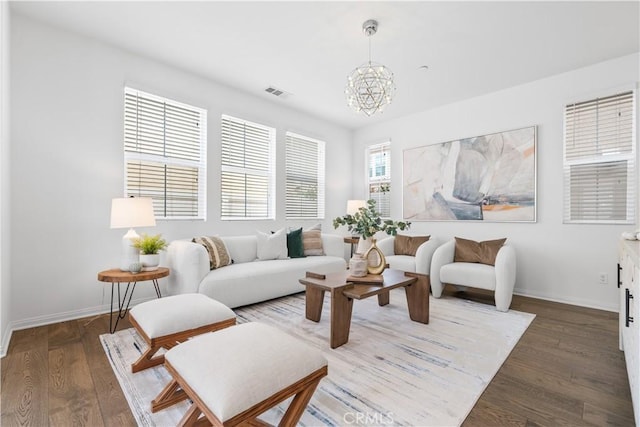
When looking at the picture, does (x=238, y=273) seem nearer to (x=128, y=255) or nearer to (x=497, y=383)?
(x=128, y=255)

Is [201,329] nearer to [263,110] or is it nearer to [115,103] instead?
[115,103]

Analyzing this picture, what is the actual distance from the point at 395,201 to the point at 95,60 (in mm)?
4420

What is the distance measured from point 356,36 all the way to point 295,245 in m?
2.49

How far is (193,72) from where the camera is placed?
3576 millimetres

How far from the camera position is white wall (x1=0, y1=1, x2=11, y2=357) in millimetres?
2104

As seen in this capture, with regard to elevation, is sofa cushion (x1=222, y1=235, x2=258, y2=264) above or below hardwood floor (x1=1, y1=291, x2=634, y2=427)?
above

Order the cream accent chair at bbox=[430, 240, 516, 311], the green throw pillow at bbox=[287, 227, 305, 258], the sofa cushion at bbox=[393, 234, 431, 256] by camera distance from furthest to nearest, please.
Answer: the sofa cushion at bbox=[393, 234, 431, 256], the green throw pillow at bbox=[287, 227, 305, 258], the cream accent chair at bbox=[430, 240, 516, 311]

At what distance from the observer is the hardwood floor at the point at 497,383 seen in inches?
56.5

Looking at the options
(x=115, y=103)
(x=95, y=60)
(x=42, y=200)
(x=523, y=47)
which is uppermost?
(x=523, y=47)

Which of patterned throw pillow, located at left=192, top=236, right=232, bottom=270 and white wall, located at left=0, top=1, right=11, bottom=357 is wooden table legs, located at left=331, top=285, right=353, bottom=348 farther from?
white wall, located at left=0, top=1, right=11, bottom=357

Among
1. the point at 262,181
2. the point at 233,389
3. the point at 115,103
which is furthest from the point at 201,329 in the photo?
the point at 262,181

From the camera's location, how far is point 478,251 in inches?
142

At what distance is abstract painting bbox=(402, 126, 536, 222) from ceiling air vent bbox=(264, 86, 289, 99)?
2.23m

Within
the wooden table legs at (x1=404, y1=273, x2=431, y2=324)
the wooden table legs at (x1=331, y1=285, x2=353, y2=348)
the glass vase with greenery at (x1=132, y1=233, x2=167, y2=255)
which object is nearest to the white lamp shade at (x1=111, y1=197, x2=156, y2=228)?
the glass vase with greenery at (x1=132, y1=233, x2=167, y2=255)
